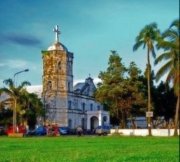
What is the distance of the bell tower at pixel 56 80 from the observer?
86812 millimetres

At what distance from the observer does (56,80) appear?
287 ft

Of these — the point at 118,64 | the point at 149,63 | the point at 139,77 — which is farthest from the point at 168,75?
the point at 139,77

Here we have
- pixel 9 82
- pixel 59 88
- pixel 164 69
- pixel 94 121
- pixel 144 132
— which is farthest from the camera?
pixel 94 121

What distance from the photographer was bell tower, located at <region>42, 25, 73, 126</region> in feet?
285

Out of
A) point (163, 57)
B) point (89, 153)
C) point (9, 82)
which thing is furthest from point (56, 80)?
point (89, 153)

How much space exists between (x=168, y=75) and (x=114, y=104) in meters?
17.0

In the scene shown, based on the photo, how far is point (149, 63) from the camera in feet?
177

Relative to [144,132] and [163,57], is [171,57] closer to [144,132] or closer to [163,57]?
[163,57]

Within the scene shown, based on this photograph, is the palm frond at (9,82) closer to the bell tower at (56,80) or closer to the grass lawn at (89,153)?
the bell tower at (56,80)

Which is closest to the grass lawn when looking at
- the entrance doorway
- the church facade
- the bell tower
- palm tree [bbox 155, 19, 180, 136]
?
palm tree [bbox 155, 19, 180, 136]

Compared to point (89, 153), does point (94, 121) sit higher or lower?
higher

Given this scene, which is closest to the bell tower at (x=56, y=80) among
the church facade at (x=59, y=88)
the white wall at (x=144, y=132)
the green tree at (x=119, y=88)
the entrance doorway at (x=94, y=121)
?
the church facade at (x=59, y=88)

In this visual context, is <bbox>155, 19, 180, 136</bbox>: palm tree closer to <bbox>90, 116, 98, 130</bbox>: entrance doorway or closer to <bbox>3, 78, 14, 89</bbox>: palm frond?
<bbox>3, 78, 14, 89</bbox>: palm frond

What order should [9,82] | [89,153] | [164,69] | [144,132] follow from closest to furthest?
[89,153], [164,69], [144,132], [9,82]
